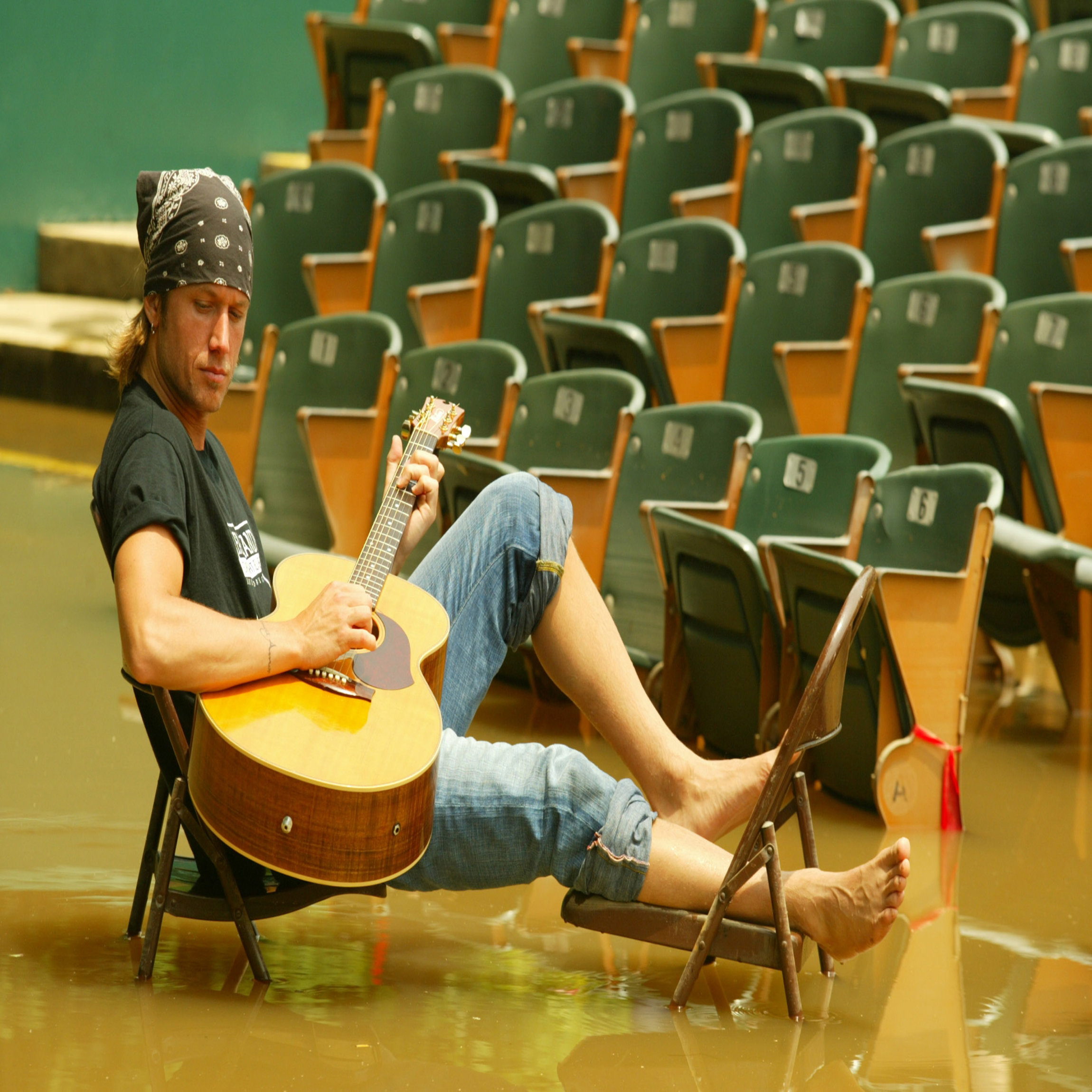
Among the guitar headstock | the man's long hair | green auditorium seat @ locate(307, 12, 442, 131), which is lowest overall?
the guitar headstock

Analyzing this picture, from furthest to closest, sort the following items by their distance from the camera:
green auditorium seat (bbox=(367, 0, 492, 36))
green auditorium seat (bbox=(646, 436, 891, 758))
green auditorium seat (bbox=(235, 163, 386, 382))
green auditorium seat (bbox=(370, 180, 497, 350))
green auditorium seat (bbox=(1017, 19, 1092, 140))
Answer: green auditorium seat (bbox=(367, 0, 492, 36))
green auditorium seat (bbox=(1017, 19, 1092, 140))
green auditorium seat (bbox=(235, 163, 386, 382))
green auditorium seat (bbox=(370, 180, 497, 350))
green auditorium seat (bbox=(646, 436, 891, 758))

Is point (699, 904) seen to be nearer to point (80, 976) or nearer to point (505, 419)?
point (80, 976)

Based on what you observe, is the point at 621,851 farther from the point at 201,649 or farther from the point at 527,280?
the point at 527,280

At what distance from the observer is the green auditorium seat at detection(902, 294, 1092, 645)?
11.1 feet

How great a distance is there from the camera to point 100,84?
655cm

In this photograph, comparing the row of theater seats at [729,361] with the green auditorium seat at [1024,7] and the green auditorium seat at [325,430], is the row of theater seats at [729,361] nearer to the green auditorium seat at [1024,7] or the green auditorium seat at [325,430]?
the green auditorium seat at [325,430]

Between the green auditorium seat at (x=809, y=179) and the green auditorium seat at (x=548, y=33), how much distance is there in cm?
131

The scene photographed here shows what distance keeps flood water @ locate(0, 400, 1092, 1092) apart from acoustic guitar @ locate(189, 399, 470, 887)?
253 mm

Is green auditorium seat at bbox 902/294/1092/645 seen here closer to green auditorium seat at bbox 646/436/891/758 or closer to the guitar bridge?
green auditorium seat at bbox 646/436/891/758

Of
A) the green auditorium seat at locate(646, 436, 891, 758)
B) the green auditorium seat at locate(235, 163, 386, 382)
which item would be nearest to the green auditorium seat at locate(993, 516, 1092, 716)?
the green auditorium seat at locate(646, 436, 891, 758)

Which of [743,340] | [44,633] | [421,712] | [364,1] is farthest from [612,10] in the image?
[421,712]

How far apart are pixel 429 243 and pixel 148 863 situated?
2.84 meters

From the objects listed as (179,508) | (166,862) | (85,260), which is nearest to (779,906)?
(166,862)

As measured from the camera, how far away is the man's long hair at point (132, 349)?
1.88 meters
